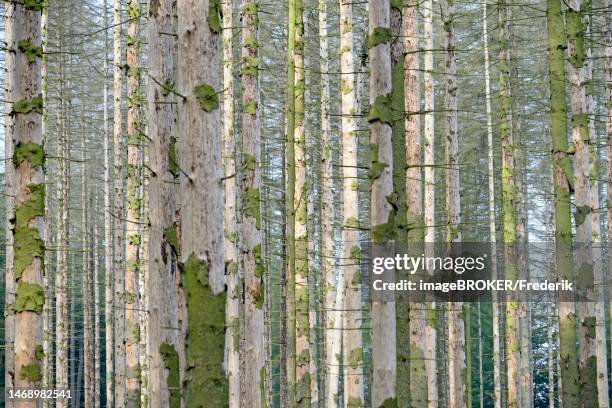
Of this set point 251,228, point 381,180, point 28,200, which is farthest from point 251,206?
point 28,200

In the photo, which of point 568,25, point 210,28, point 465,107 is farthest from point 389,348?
point 465,107

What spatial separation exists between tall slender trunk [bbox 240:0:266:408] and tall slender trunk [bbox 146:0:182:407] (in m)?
1.73

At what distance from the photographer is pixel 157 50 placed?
865 cm

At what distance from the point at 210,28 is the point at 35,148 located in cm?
188

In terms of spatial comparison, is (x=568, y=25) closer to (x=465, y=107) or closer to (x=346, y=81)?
(x=346, y=81)

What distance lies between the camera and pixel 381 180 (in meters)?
7.14

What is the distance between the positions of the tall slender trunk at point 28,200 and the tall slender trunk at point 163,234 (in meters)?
1.56

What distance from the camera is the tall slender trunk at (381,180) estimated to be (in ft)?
23.0

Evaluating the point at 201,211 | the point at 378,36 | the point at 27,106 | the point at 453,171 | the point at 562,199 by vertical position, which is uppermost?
the point at 378,36

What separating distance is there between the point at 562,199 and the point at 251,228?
382 cm

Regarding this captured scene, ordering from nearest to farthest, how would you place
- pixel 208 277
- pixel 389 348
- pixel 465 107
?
pixel 208 277 < pixel 389 348 < pixel 465 107

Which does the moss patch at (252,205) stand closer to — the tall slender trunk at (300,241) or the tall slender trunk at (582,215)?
the tall slender trunk at (300,241)

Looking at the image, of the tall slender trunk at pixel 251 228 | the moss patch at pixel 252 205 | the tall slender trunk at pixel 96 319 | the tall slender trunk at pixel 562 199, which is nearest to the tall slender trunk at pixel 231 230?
the tall slender trunk at pixel 251 228

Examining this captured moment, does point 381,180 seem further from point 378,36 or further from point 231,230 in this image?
point 231,230
